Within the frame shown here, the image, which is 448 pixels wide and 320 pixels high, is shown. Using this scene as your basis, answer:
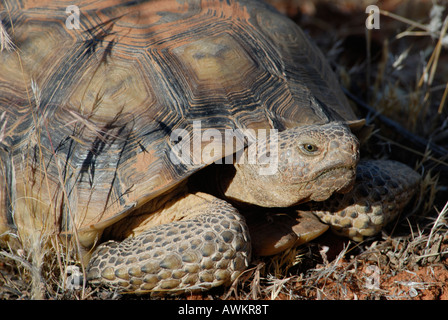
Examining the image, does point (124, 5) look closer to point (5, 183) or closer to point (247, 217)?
point (5, 183)

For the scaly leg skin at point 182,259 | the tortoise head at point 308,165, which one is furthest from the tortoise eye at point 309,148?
the scaly leg skin at point 182,259

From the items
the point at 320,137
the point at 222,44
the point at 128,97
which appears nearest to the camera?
the point at 320,137

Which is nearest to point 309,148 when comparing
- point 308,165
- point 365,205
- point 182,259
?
point 308,165

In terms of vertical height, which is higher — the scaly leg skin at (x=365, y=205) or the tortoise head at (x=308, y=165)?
the tortoise head at (x=308, y=165)

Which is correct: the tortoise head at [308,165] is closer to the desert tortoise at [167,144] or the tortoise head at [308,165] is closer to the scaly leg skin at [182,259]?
the desert tortoise at [167,144]

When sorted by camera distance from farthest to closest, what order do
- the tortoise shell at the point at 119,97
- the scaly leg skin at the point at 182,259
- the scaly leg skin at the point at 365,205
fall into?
1. the scaly leg skin at the point at 365,205
2. the tortoise shell at the point at 119,97
3. the scaly leg skin at the point at 182,259

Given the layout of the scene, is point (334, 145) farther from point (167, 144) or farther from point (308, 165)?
point (167, 144)

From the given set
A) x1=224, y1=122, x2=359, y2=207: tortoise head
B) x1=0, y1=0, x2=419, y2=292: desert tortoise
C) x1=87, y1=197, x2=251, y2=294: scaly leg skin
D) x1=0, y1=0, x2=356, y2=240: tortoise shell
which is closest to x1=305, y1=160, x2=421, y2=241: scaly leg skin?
x1=0, y1=0, x2=419, y2=292: desert tortoise
